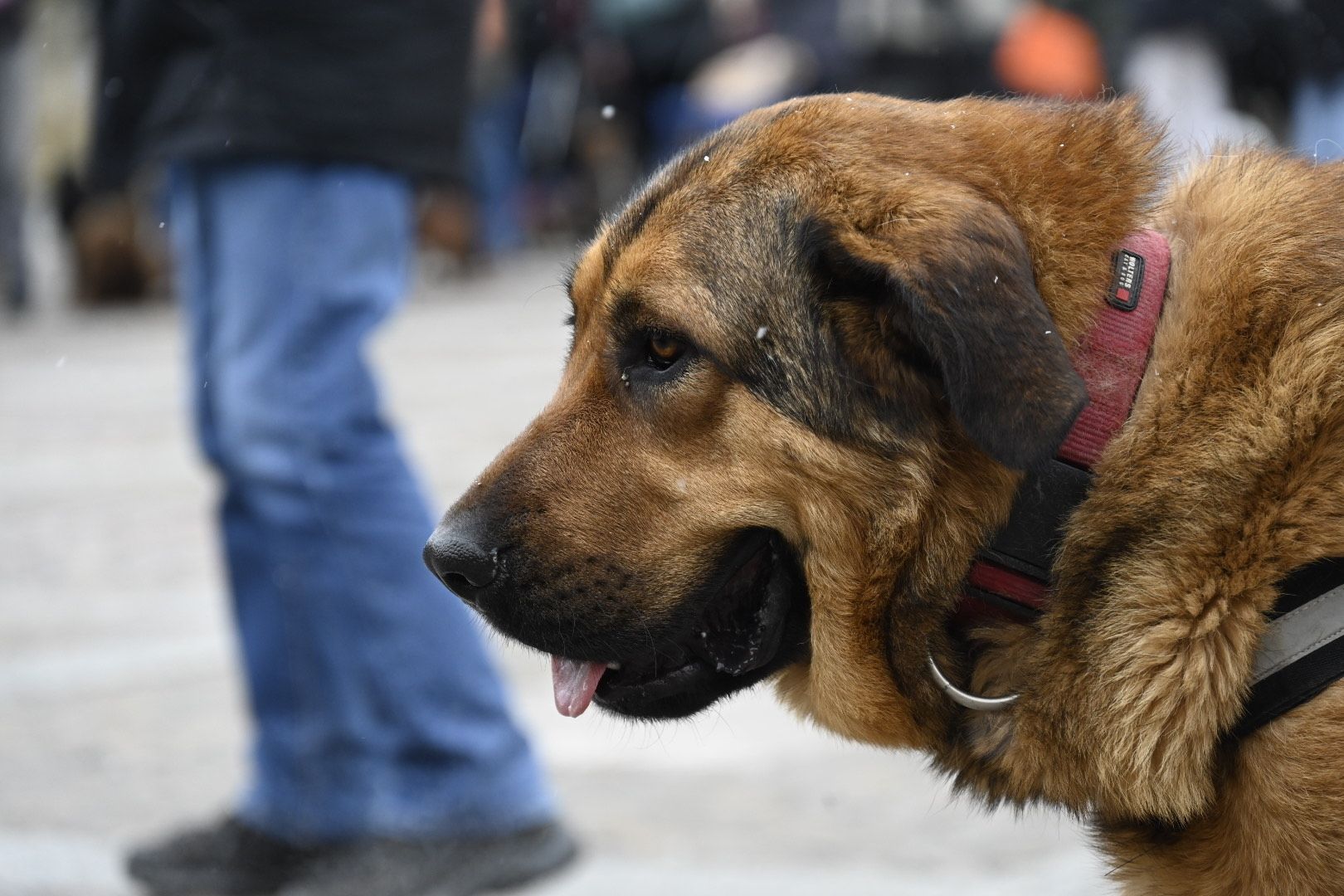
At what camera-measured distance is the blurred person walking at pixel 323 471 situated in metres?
3.52

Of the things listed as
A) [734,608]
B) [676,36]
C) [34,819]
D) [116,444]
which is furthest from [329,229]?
[676,36]

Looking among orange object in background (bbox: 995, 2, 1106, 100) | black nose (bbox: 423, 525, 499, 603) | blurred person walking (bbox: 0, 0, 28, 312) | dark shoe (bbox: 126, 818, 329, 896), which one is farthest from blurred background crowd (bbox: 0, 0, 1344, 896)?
blurred person walking (bbox: 0, 0, 28, 312)

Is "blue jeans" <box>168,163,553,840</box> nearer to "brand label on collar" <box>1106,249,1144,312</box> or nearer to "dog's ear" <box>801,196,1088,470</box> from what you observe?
"dog's ear" <box>801,196,1088,470</box>

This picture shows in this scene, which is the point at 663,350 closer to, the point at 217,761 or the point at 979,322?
the point at 979,322

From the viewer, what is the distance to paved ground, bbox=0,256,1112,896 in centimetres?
369

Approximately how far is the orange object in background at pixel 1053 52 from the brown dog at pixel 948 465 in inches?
317

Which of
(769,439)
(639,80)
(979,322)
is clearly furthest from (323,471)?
(639,80)

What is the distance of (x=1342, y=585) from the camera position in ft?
7.39

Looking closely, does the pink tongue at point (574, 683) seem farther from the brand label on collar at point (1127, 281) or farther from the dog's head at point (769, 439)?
the brand label on collar at point (1127, 281)

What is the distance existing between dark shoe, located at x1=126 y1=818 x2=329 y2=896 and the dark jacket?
1.63 meters

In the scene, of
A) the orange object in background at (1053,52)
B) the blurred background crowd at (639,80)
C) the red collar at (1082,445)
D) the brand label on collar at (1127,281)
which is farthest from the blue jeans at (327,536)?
the orange object in background at (1053,52)

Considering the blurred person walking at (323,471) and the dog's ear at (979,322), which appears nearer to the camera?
the dog's ear at (979,322)

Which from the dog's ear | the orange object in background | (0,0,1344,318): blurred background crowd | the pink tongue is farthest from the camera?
the orange object in background

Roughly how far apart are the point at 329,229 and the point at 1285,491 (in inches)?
86.6
